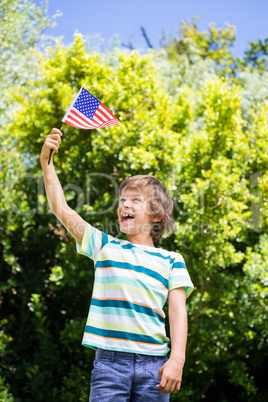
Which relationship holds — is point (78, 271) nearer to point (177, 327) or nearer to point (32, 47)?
point (177, 327)

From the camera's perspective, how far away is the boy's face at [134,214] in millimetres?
2006

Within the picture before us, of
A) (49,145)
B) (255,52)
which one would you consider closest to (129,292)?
(49,145)

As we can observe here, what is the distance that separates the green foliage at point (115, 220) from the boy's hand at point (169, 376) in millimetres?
3010

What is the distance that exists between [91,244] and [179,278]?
0.41 meters

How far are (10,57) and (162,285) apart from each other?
20.5ft

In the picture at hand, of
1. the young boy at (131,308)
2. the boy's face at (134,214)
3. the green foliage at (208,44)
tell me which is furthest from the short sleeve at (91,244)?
the green foliage at (208,44)

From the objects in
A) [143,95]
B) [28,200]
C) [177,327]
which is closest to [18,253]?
[28,200]

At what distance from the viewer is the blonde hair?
210 centimetres

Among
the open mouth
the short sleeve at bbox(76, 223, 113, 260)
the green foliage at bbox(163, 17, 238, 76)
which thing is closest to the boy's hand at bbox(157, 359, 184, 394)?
the short sleeve at bbox(76, 223, 113, 260)

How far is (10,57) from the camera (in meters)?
7.03

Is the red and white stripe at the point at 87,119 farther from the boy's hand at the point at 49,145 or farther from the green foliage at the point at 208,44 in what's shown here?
the green foliage at the point at 208,44

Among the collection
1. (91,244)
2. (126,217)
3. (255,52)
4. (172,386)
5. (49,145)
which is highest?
(255,52)

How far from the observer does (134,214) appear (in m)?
2.01

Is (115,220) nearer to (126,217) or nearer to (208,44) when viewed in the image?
(126,217)
